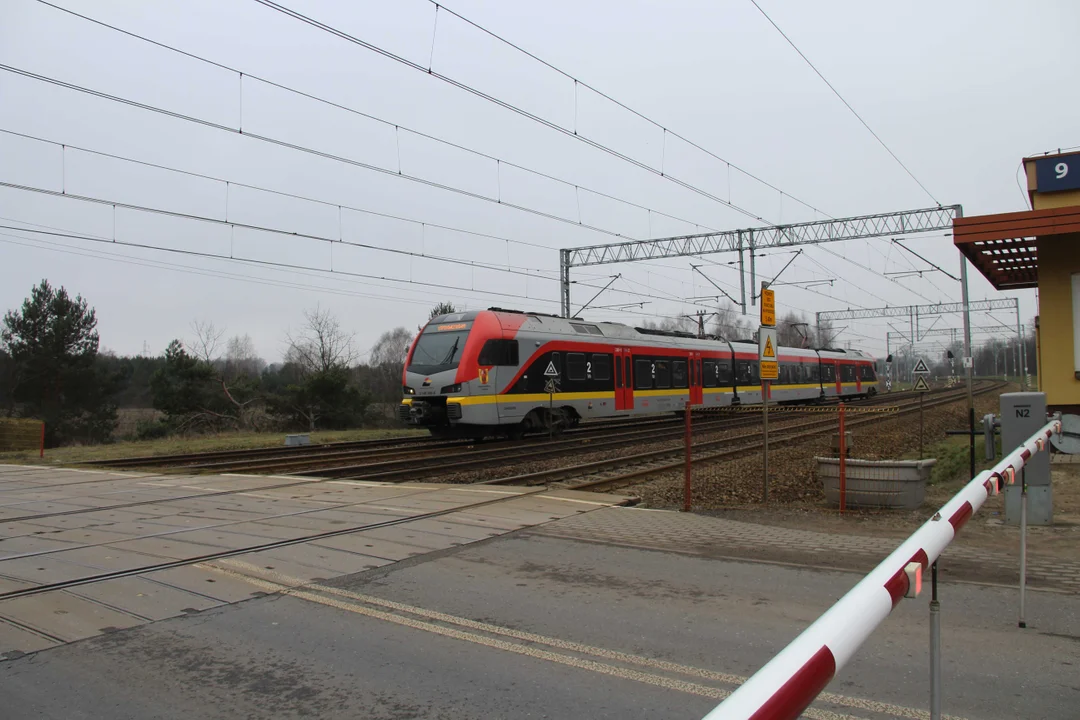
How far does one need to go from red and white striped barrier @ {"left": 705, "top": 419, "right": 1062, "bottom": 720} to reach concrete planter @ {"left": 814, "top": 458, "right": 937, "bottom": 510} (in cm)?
769

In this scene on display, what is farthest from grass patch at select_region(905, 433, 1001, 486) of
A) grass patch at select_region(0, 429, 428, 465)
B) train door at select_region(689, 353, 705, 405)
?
grass patch at select_region(0, 429, 428, 465)

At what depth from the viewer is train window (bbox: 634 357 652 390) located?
23.8m

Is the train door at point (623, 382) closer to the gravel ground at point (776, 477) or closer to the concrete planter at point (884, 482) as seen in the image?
the gravel ground at point (776, 477)

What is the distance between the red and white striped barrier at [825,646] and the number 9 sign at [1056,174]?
415 inches

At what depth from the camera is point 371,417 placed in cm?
3816

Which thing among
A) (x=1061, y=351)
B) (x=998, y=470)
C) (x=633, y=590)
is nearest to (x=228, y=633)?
(x=633, y=590)

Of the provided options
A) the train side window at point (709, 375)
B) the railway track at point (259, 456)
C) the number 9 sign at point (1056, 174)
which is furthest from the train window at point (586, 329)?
the number 9 sign at point (1056, 174)

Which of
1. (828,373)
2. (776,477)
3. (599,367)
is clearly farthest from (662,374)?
(828,373)

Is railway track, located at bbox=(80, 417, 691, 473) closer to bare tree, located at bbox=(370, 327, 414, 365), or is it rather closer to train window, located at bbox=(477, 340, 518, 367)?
train window, located at bbox=(477, 340, 518, 367)

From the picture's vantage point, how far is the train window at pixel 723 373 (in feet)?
95.6

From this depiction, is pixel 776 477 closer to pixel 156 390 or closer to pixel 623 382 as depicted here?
pixel 623 382

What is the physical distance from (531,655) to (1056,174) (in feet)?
34.6

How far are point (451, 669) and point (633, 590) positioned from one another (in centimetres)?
193

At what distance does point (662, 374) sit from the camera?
2522 cm
